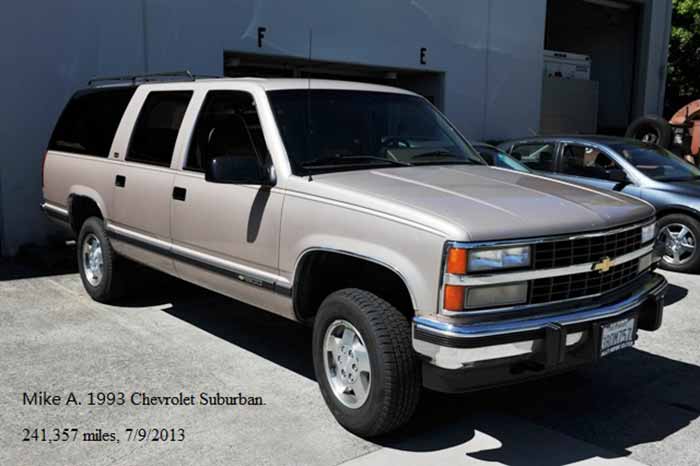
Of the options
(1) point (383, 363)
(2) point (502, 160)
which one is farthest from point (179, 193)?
(2) point (502, 160)

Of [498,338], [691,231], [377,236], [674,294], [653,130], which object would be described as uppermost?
[653,130]

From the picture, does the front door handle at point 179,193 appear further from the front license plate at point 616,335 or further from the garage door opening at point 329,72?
the garage door opening at point 329,72

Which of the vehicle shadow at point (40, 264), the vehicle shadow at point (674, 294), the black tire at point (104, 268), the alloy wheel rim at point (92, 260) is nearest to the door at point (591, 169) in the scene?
the vehicle shadow at point (674, 294)

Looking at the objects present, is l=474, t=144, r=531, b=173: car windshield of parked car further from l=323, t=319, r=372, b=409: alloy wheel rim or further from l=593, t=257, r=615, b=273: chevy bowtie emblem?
l=323, t=319, r=372, b=409: alloy wheel rim

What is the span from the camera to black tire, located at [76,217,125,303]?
20.7 ft

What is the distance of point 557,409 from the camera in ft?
14.7

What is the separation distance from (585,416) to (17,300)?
17.2ft

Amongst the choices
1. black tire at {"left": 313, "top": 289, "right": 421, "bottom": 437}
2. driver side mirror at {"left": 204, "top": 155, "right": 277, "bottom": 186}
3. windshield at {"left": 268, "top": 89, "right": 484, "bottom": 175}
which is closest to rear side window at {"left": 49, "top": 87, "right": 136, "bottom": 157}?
windshield at {"left": 268, "top": 89, "right": 484, "bottom": 175}

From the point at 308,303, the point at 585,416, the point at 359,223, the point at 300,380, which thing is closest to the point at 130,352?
the point at 300,380

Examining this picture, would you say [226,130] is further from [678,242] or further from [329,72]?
[329,72]

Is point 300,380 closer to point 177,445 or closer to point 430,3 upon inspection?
point 177,445

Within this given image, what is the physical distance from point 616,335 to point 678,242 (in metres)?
5.17

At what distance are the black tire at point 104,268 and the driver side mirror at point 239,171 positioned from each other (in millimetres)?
2324

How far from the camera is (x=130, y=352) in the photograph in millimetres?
5352
